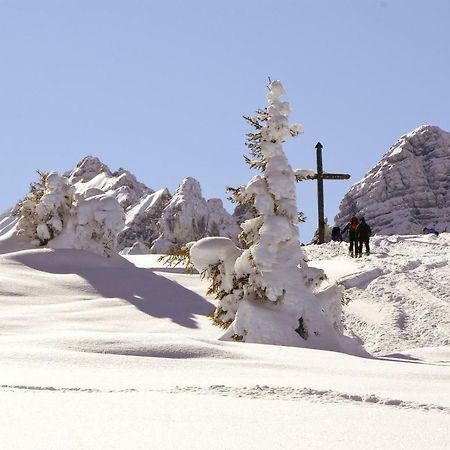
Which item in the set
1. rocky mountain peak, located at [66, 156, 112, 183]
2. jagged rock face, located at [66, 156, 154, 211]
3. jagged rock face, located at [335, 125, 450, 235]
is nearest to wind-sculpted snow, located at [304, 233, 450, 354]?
jagged rock face, located at [66, 156, 154, 211]

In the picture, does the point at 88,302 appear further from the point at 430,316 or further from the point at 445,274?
the point at 445,274

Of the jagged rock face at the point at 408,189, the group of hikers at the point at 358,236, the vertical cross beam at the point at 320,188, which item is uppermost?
the jagged rock face at the point at 408,189

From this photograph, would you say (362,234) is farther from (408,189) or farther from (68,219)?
(408,189)

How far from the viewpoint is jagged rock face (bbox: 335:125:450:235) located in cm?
10800

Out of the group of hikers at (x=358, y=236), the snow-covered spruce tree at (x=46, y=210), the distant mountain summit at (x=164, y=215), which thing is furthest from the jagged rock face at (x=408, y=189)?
the snow-covered spruce tree at (x=46, y=210)

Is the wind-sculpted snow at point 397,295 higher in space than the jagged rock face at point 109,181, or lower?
lower

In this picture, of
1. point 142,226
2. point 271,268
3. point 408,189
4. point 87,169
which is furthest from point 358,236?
point 87,169

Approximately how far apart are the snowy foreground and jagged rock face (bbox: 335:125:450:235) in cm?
8789

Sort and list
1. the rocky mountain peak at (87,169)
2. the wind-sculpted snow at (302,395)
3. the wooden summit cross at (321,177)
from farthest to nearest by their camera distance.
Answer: the rocky mountain peak at (87,169) < the wooden summit cross at (321,177) < the wind-sculpted snow at (302,395)

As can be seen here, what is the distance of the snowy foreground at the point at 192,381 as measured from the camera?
5.41m

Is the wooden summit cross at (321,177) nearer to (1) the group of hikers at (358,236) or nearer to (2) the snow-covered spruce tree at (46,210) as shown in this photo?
(1) the group of hikers at (358,236)

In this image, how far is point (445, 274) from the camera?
23109mm

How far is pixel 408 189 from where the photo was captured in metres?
111

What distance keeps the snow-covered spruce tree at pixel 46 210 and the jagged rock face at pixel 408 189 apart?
8255 cm
